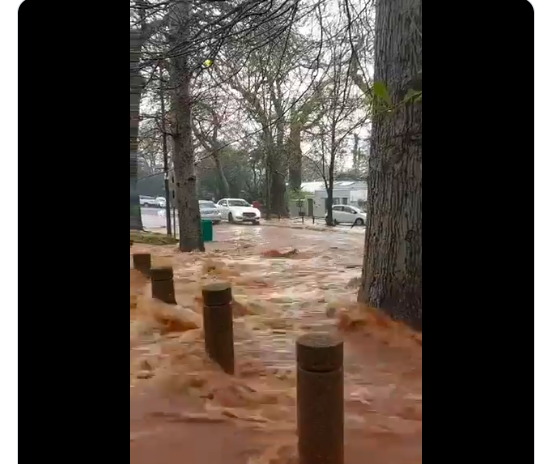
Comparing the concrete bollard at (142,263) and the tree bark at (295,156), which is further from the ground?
the tree bark at (295,156)

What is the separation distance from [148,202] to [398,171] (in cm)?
1050

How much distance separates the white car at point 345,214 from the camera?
562 inches

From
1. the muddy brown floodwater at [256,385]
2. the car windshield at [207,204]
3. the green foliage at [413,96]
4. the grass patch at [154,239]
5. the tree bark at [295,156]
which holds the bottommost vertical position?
the muddy brown floodwater at [256,385]

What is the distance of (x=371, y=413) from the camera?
1.94 metres

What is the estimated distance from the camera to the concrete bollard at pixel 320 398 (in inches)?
55.2

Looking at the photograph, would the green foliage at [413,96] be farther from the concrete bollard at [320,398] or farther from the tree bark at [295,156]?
the tree bark at [295,156]

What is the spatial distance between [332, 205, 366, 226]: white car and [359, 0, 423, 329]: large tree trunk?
1120 centimetres

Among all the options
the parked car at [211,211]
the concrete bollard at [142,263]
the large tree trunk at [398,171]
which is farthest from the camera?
the parked car at [211,211]

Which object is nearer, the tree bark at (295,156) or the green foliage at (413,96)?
the green foliage at (413,96)

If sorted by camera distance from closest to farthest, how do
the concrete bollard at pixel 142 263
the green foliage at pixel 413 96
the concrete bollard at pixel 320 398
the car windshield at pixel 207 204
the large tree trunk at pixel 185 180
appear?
1. the concrete bollard at pixel 320 398
2. the green foliage at pixel 413 96
3. the concrete bollard at pixel 142 263
4. the large tree trunk at pixel 185 180
5. the car windshield at pixel 207 204

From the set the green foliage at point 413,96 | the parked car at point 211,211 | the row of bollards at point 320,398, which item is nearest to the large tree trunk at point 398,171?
the green foliage at point 413,96

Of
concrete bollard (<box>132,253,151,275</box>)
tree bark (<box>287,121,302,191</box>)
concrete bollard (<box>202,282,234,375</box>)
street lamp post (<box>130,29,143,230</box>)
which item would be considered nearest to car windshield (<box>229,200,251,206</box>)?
tree bark (<box>287,121,302,191</box>)

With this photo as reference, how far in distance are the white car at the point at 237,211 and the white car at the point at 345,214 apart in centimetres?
258
